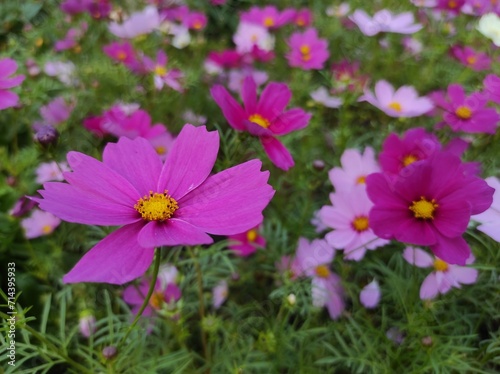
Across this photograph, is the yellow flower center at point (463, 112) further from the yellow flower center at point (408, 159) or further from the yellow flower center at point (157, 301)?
the yellow flower center at point (157, 301)

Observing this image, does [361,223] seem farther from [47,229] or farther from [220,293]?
[47,229]

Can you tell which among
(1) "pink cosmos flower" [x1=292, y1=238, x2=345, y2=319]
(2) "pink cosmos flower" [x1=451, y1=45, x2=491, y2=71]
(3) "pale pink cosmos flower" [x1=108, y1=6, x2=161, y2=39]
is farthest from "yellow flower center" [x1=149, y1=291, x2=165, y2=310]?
(2) "pink cosmos flower" [x1=451, y1=45, x2=491, y2=71]

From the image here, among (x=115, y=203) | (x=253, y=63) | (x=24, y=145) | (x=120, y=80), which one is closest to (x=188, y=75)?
(x=120, y=80)

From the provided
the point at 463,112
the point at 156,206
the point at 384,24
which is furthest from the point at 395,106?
the point at 156,206

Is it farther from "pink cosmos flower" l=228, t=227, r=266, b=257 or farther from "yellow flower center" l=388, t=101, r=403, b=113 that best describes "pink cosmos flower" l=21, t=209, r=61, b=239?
"yellow flower center" l=388, t=101, r=403, b=113

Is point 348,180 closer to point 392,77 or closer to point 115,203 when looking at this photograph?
point 115,203
